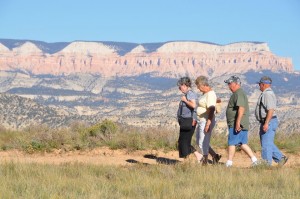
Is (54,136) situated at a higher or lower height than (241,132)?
lower

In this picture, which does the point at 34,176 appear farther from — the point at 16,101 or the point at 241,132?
the point at 16,101

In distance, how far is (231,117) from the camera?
921cm

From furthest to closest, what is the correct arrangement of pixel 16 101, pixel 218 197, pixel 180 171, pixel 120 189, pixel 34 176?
pixel 16 101, pixel 180 171, pixel 34 176, pixel 120 189, pixel 218 197

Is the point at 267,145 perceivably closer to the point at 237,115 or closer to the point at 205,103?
the point at 237,115

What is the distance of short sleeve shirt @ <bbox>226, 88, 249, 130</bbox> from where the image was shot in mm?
9078

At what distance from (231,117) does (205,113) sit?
50cm

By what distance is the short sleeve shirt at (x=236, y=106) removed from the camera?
29.8 feet

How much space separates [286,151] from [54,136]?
18.6 ft

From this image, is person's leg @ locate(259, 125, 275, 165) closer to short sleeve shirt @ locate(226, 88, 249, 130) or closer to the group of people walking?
the group of people walking

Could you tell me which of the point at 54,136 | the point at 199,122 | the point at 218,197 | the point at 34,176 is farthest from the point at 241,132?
the point at 54,136

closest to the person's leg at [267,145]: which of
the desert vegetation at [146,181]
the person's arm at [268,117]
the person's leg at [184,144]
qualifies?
the person's arm at [268,117]

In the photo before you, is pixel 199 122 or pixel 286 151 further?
pixel 286 151

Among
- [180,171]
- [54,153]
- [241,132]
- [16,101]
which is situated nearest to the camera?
[180,171]

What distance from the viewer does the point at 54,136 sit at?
1325 centimetres
